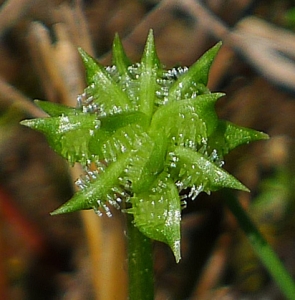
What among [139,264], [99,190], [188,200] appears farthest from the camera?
[188,200]

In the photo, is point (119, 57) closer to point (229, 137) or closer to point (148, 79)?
point (148, 79)

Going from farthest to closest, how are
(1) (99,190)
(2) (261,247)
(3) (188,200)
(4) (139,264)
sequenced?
(3) (188,200), (2) (261,247), (4) (139,264), (1) (99,190)

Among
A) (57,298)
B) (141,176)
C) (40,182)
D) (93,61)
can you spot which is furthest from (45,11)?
(141,176)

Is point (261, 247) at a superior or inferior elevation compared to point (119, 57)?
inferior

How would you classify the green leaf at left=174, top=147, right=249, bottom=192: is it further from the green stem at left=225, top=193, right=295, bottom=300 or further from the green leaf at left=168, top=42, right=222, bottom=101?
the green stem at left=225, top=193, right=295, bottom=300

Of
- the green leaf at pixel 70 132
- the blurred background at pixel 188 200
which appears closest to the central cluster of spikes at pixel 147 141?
the green leaf at pixel 70 132

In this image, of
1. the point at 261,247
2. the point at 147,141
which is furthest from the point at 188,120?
the point at 261,247

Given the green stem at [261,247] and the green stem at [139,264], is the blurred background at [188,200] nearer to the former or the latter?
the green stem at [261,247]
